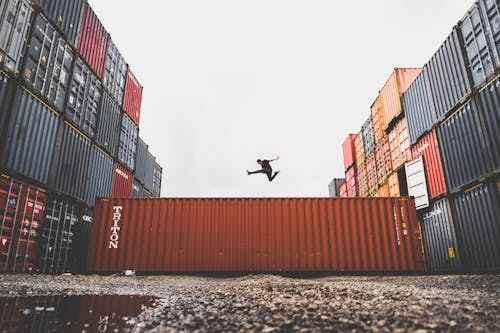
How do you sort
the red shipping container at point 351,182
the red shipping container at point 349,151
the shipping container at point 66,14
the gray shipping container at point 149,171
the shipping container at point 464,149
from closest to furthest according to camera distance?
the shipping container at point 464,149, the shipping container at point 66,14, the red shipping container at point 351,182, the red shipping container at point 349,151, the gray shipping container at point 149,171

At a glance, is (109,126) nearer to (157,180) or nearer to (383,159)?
(157,180)

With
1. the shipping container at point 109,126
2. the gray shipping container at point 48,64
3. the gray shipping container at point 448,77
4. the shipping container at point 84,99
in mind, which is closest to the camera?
the gray shipping container at point 48,64

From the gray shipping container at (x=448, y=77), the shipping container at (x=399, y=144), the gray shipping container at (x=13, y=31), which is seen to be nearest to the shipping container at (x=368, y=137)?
the shipping container at (x=399, y=144)

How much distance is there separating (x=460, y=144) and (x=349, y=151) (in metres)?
13.8

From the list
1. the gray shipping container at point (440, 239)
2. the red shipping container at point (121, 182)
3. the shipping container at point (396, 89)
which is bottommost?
the gray shipping container at point (440, 239)

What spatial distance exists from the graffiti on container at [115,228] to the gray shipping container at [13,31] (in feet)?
20.6

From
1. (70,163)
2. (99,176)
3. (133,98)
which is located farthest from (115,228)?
(133,98)

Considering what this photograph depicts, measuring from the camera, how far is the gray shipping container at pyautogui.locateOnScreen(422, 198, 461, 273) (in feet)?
40.2

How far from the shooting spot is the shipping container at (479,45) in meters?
10.5

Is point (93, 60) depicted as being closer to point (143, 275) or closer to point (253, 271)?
point (143, 275)

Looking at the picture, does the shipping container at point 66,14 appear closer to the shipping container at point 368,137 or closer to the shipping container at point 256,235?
the shipping container at point 256,235

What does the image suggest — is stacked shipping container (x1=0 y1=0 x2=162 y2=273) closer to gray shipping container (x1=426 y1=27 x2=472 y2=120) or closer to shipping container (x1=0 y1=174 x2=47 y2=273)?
shipping container (x1=0 y1=174 x2=47 y2=273)

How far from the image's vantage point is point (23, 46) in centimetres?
1091

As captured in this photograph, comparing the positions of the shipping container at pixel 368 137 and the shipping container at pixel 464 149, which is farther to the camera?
the shipping container at pixel 368 137
